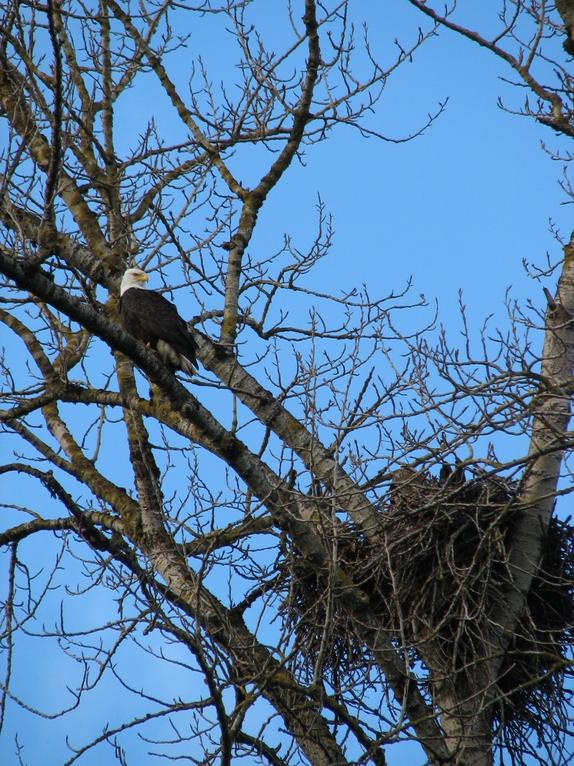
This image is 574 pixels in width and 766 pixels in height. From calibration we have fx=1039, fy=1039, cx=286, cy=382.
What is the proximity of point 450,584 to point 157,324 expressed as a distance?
291 centimetres

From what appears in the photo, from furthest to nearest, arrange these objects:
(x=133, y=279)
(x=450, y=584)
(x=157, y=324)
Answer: (x=133, y=279)
(x=157, y=324)
(x=450, y=584)

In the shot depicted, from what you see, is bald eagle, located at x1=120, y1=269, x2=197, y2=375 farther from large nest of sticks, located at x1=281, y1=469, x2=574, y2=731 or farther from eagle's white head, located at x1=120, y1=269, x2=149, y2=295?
large nest of sticks, located at x1=281, y1=469, x2=574, y2=731

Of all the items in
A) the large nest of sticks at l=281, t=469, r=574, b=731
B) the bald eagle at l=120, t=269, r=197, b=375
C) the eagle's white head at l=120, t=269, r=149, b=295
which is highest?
the eagle's white head at l=120, t=269, r=149, b=295

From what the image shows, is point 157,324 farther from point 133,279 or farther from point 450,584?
point 450,584

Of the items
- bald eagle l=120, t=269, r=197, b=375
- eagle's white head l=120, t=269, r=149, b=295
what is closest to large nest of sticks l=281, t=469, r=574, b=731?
bald eagle l=120, t=269, r=197, b=375

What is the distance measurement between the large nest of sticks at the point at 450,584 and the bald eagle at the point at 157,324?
1764mm

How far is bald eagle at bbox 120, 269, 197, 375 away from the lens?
24.9ft

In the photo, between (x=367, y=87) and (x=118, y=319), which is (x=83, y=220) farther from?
(x=367, y=87)

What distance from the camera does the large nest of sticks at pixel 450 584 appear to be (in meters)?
6.33

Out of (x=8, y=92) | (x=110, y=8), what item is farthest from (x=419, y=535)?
(x=110, y=8)

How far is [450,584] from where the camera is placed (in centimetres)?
649

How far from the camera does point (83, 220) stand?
7680 millimetres

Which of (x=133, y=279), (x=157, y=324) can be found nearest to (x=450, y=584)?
(x=157, y=324)

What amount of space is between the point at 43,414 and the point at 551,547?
396 centimetres
